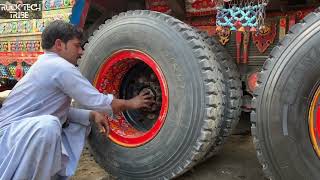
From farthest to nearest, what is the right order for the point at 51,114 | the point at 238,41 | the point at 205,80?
the point at 238,41 → the point at 51,114 → the point at 205,80

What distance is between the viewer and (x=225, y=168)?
3010mm

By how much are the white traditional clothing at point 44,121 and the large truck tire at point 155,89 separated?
1.07ft

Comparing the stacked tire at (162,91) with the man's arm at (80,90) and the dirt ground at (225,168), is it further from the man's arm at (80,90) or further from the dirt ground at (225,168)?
the man's arm at (80,90)

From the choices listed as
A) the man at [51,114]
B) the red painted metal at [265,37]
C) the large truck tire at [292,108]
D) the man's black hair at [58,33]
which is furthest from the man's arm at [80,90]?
the red painted metal at [265,37]

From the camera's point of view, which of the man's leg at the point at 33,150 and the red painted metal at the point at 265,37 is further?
the red painted metal at the point at 265,37

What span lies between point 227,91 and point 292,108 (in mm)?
618

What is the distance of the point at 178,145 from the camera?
2.50 meters

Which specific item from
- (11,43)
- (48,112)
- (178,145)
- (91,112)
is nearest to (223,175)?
(178,145)

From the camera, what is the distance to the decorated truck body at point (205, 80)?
6.79 ft

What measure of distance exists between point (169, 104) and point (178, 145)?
253mm

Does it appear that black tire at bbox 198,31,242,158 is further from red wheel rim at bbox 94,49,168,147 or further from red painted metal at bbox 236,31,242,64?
red wheel rim at bbox 94,49,168,147

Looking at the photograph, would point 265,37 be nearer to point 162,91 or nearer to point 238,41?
point 238,41

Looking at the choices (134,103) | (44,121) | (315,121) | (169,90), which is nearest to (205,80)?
(169,90)

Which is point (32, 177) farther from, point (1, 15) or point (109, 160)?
point (1, 15)
